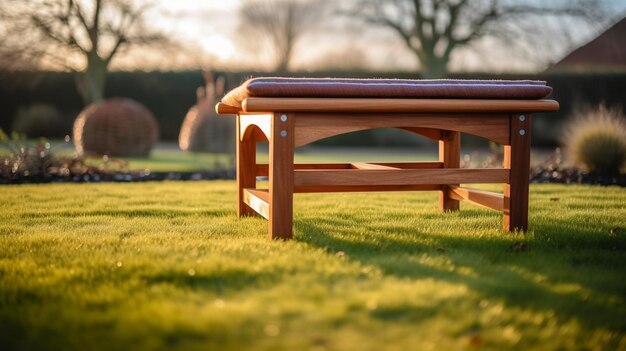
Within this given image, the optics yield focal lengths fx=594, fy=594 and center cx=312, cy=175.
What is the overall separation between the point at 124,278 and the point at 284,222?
896 millimetres

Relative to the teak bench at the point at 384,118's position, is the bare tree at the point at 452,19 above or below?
above

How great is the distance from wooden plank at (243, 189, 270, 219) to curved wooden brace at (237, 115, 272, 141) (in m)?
0.33

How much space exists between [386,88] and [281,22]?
2274 cm

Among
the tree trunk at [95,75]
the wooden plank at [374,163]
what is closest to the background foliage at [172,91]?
the tree trunk at [95,75]

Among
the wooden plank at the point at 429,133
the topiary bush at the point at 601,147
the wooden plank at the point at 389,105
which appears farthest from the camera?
the topiary bush at the point at 601,147

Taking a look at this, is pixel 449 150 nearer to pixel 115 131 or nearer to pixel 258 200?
pixel 258 200

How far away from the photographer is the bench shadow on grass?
1874mm

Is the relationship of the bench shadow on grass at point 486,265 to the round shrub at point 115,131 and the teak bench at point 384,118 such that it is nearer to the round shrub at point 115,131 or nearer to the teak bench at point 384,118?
the teak bench at point 384,118

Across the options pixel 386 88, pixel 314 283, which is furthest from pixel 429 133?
pixel 314 283

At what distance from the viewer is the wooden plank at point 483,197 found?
10.7ft

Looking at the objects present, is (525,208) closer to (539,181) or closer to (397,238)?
(397,238)

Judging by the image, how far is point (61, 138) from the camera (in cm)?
1747

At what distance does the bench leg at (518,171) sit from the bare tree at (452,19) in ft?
47.8

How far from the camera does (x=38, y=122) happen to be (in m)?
16.7
